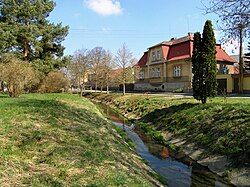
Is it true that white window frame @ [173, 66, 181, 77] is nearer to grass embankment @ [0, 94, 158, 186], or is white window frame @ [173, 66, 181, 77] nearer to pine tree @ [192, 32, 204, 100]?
pine tree @ [192, 32, 204, 100]

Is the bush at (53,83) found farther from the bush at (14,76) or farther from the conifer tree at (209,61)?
the conifer tree at (209,61)

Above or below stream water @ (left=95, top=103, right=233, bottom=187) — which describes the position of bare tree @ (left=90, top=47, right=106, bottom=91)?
above

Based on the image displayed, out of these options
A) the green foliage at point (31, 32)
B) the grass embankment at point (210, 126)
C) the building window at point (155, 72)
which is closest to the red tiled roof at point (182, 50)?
the building window at point (155, 72)

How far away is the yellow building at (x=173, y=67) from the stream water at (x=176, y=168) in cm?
2992

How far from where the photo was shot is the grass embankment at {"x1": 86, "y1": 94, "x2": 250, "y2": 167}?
1368cm

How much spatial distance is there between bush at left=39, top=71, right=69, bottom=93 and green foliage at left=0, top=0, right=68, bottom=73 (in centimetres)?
139

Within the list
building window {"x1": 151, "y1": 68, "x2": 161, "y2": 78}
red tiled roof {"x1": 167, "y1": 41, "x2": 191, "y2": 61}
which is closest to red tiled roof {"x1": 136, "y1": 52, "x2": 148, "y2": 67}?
building window {"x1": 151, "y1": 68, "x2": 161, "y2": 78}

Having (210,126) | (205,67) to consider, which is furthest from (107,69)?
(210,126)

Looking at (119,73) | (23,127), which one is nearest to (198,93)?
(23,127)

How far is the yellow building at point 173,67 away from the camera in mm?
49375

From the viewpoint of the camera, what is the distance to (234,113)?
17219mm

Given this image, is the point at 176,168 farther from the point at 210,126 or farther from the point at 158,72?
the point at 158,72

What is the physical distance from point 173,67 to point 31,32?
25442mm

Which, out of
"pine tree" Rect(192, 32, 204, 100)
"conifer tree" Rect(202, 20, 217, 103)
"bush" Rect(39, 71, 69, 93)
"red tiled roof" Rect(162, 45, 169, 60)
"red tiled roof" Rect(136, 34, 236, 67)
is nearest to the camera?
"conifer tree" Rect(202, 20, 217, 103)
